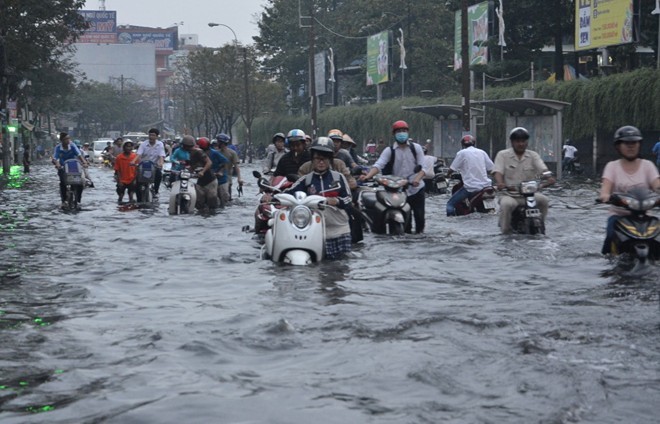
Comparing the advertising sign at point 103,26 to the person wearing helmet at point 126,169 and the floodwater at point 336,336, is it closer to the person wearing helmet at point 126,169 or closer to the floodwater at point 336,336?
the person wearing helmet at point 126,169

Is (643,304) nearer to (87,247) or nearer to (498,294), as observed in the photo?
(498,294)

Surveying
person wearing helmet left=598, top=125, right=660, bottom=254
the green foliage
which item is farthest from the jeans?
the green foliage

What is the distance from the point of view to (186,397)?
618cm

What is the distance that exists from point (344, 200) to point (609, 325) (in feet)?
15.9

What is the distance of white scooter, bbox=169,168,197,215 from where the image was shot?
2116cm

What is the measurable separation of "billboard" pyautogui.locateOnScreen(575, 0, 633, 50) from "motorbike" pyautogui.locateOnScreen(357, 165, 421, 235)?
2680 cm

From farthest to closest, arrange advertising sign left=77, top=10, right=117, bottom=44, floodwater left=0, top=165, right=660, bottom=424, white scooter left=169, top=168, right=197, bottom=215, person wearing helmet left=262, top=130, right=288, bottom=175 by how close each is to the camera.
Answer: advertising sign left=77, top=10, right=117, bottom=44
white scooter left=169, top=168, right=197, bottom=215
person wearing helmet left=262, top=130, right=288, bottom=175
floodwater left=0, top=165, right=660, bottom=424

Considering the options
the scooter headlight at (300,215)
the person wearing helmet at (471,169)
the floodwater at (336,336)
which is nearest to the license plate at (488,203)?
the person wearing helmet at (471,169)

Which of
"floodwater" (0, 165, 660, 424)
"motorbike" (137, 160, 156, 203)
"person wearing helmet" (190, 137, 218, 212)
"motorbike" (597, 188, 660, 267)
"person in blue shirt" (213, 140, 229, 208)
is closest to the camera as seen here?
"floodwater" (0, 165, 660, 424)

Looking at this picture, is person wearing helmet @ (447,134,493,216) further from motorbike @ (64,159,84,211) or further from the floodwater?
motorbike @ (64,159,84,211)

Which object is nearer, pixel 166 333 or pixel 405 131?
pixel 166 333

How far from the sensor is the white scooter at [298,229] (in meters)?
12.0

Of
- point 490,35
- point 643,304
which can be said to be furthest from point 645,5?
point 643,304

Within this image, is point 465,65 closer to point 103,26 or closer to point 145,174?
point 145,174
